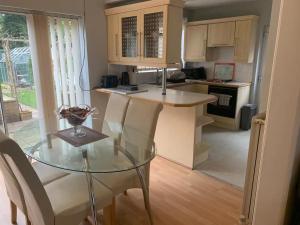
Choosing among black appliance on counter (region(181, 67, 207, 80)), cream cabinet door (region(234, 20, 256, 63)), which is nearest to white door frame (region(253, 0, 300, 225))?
cream cabinet door (region(234, 20, 256, 63))

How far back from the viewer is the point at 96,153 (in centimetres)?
172

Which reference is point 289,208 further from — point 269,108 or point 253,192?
point 269,108

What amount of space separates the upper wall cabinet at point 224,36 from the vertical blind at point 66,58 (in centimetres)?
238

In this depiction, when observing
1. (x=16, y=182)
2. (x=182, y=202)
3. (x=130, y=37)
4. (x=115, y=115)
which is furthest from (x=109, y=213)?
(x=130, y=37)

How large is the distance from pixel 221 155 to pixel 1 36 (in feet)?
10.0

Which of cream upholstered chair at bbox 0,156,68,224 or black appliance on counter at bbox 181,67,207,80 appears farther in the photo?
black appliance on counter at bbox 181,67,207,80

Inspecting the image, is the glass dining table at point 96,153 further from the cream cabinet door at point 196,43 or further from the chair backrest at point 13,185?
the cream cabinet door at point 196,43

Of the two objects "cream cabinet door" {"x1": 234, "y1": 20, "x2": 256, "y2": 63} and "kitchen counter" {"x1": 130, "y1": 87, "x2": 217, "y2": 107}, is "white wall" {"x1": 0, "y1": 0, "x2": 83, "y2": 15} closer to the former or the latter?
"kitchen counter" {"x1": 130, "y1": 87, "x2": 217, "y2": 107}

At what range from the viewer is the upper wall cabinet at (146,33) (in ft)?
8.86

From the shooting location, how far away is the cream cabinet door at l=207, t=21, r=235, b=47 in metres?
4.05

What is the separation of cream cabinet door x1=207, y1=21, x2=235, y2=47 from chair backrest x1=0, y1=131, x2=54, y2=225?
3.83m

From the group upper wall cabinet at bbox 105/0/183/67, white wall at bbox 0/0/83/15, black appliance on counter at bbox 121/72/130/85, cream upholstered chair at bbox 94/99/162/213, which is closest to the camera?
cream upholstered chair at bbox 94/99/162/213

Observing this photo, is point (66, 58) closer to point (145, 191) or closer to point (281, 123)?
point (145, 191)

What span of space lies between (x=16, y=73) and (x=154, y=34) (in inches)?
69.0
